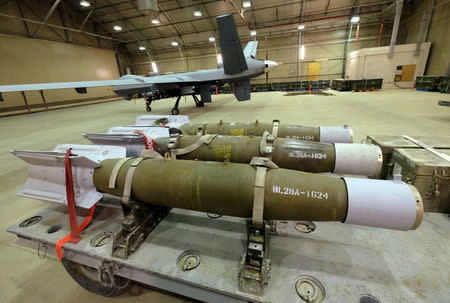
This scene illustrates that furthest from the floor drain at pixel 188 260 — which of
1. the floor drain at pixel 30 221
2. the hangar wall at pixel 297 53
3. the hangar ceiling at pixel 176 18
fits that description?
the hangar wall at pixel 297 53

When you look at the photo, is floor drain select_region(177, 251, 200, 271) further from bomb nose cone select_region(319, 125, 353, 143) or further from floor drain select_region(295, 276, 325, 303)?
bomb nose cone select_region(319, 125, 353, 143)

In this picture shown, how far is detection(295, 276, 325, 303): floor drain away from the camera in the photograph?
41.7 inches

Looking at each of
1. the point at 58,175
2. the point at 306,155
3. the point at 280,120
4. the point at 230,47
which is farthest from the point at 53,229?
the point at 230,47

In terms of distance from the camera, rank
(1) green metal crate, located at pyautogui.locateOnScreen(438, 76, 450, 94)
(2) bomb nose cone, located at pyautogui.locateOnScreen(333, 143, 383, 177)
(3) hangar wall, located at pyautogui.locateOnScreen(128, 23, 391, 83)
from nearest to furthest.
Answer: (2) bomb nose cone, located at pyautogui.locateOnScreen(333, 143, 383, 177), (1) green metal crate, located at pyautogui.locateOnScreen(438, 76, 450, 94), (3) hangar wall, located at pyautogui.locateOnScreen(128, 23, 391, 83)

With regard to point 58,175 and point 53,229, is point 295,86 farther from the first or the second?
point 53,229

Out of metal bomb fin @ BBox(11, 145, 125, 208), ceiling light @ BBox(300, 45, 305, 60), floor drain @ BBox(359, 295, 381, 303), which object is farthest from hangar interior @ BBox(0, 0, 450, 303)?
metal bomb fin @ BBox(11, 145, 125, 208)

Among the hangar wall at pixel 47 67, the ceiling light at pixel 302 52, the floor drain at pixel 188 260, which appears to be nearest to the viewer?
the floor drain at pixel 188 260

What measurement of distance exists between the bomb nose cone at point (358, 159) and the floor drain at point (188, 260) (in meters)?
1.62

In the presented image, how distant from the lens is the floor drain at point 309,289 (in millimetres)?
1060

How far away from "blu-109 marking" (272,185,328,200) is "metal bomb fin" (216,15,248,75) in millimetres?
5765

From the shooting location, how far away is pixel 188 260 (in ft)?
4.36

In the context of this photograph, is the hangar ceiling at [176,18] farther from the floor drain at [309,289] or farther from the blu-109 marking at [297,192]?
the floor drain at [309,289]

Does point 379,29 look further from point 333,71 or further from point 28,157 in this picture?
point 28,157

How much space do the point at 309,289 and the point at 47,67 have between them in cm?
2371
